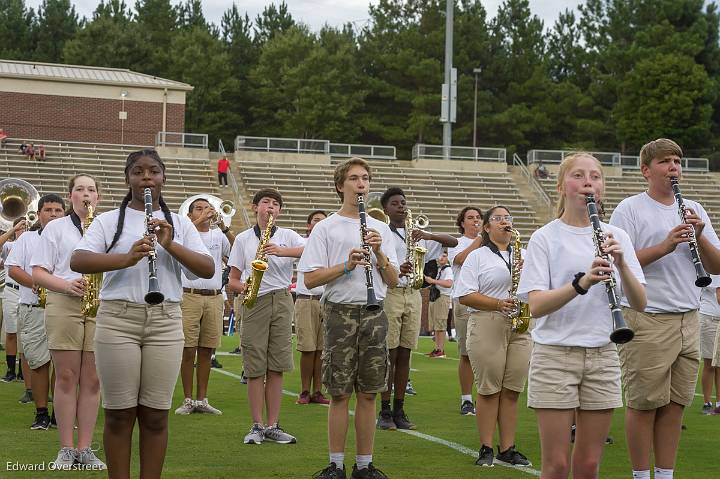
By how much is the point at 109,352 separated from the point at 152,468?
0.71 m

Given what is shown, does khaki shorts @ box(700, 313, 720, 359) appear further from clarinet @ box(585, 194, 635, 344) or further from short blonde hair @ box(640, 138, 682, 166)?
clarinet @ box(585, 194, 635, 344)

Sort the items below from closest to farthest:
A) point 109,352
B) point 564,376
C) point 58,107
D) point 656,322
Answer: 1. point 564,376
2. point 109,352
3. point 656,322
4. point 58,107

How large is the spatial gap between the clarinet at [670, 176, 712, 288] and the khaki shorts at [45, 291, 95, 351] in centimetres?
429

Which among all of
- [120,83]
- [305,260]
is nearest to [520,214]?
[120,83]

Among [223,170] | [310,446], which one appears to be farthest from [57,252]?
[223,170]

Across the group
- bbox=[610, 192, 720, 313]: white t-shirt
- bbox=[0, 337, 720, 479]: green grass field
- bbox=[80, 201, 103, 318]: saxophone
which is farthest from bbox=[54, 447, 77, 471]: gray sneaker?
bbox=[610, 192, 720, 313]: white t-shirt

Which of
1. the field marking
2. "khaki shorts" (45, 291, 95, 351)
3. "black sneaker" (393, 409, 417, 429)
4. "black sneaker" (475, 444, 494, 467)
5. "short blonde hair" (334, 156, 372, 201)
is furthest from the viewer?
"black sneaker" (393, 409, 417, 429)

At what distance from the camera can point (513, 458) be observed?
9.02 meters

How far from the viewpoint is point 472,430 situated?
11047 mm

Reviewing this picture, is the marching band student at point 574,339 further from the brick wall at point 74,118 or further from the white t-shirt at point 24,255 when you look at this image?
the brick wall at point 74,118

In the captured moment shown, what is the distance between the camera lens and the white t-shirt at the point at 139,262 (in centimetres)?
655

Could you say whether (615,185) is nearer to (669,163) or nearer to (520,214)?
(520,214)

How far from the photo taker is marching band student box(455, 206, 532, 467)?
9039 mm

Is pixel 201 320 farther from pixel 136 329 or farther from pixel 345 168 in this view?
pixel 136 329
